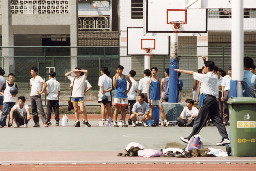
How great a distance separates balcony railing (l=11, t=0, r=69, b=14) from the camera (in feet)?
116

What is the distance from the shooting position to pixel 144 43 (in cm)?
2406

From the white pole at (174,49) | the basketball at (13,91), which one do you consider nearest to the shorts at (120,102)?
the white pole at (174,49)

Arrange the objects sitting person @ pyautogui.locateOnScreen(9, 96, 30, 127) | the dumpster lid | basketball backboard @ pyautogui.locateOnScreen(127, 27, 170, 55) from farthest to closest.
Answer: basketball backboard @ pyautogui.locateOnScreen(127, 27, 170, 55), sitting person @ pyautogui.locateOnScreen(9, 96, 30, 127), the dumpster lid

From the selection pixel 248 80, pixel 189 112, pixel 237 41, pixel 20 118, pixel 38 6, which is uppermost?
pixel 38 6

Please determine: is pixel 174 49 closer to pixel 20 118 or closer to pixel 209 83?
pixel 20 118

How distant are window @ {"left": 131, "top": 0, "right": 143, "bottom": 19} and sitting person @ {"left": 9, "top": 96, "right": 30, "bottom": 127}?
2093 cm

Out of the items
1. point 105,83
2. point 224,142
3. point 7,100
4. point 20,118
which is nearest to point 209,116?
point 224,142

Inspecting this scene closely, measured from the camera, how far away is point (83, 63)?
27.1 m

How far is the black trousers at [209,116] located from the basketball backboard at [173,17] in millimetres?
5915

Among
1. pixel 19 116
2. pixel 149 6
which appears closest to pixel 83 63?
pixel 149 6

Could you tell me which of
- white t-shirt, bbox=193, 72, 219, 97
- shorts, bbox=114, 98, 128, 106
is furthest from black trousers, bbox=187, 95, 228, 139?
shorts, bbox=114, 98, 128, 106

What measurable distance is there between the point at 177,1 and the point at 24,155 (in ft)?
30.5

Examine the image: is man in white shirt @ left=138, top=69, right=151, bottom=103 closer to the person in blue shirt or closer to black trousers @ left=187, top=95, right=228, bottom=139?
black trousers @ left=187, top=95, right=228, bottom=139

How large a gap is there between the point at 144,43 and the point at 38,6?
1322 cm
